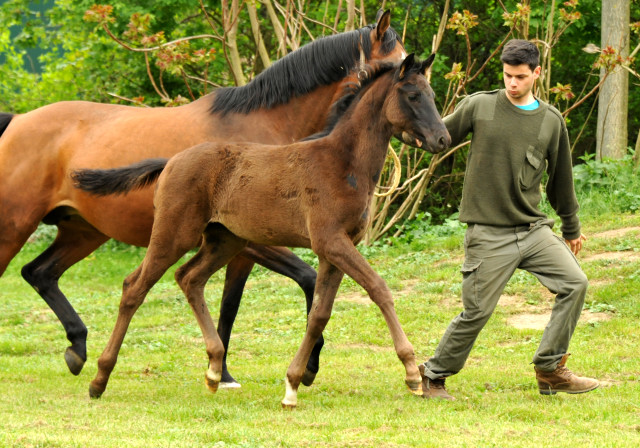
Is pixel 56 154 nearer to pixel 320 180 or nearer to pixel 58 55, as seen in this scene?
pixel 320 180

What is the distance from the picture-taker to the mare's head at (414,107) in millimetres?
5004

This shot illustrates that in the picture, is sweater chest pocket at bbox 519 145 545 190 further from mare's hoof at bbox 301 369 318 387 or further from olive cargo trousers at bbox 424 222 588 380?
mare's hoof at bbox 301 369 318 387

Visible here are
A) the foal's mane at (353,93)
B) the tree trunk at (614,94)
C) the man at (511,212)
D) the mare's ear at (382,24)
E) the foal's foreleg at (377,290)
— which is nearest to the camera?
the foal's foreleg at (377,290)

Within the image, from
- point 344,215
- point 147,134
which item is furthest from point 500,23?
point 344,215

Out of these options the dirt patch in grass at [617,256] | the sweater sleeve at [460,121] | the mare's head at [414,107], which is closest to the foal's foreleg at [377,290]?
the mare's head at [414,107]

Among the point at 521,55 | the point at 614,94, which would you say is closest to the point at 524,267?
the point at 521,55

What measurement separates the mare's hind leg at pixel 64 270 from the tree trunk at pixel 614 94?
8.04 m

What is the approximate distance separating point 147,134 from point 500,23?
32.6ft

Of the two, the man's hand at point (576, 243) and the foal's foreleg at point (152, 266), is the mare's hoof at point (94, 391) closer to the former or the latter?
the foal's foreleg at point (152, 266)

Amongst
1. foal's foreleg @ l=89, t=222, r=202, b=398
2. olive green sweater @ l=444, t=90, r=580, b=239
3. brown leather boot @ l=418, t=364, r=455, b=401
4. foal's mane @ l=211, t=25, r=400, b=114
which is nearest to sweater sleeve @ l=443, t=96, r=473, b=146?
olive green sweater @ l=444, t=90, r=580, b=239

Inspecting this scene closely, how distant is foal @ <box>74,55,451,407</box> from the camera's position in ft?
16.5

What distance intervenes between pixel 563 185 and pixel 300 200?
1612 millimetres

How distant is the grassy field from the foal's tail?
4.55 ft

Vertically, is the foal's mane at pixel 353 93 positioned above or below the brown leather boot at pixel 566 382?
above
